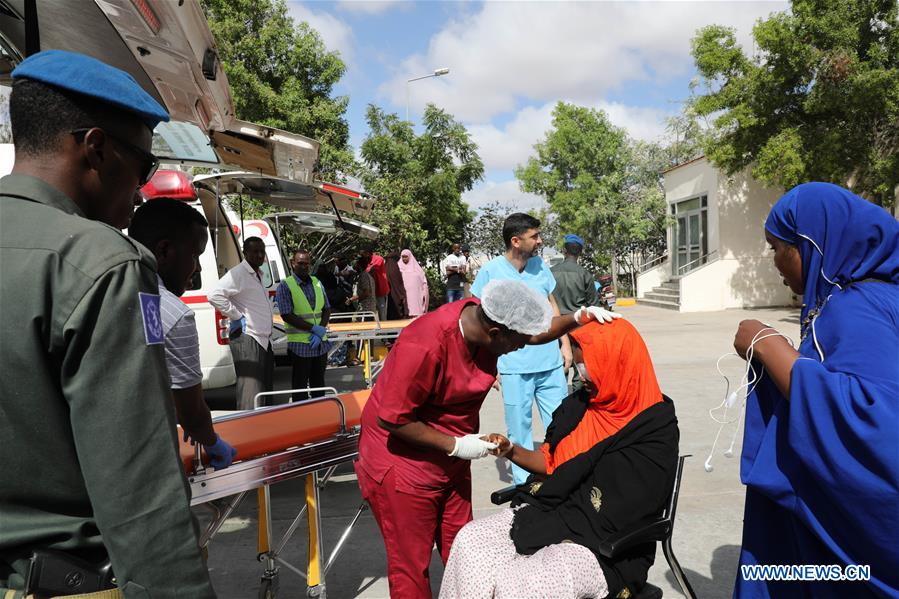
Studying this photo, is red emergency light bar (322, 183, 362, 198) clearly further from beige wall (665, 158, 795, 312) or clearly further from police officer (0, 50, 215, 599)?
beige wall (665, 158, 795, 312)

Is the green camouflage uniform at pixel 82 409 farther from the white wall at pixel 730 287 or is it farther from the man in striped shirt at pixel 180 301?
the white wall at pixel 730 287

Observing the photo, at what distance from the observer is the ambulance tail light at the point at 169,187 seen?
5.46 m

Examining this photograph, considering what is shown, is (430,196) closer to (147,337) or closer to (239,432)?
(239,432)

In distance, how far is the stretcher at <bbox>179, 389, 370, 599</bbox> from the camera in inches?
107

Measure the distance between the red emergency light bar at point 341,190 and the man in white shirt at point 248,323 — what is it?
1384mm

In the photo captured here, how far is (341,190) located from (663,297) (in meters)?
16.2

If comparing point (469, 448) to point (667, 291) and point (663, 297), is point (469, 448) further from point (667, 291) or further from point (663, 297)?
point (667, 291)

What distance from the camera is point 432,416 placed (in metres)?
2.57

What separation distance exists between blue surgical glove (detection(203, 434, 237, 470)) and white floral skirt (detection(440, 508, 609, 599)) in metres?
1.01

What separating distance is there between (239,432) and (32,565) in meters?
1.94

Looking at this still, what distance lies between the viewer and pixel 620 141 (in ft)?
91.1

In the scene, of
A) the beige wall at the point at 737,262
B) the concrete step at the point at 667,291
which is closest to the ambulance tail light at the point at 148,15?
the beige wall at the point at 737,262

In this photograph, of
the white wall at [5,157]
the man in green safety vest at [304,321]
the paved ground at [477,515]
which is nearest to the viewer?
the paved ground at [477,515]

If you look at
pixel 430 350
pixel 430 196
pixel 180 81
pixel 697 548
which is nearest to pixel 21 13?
pixel 180 81
